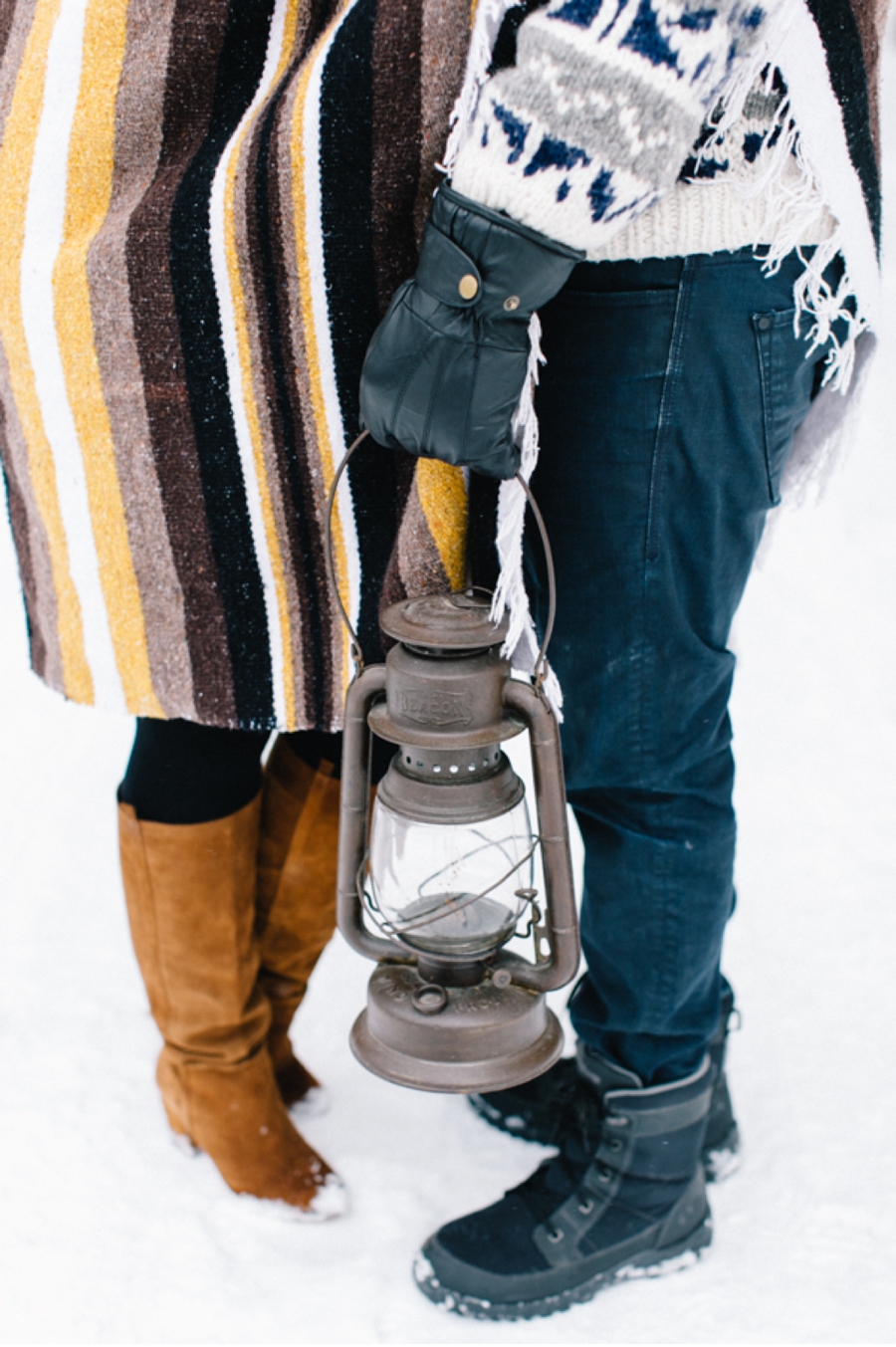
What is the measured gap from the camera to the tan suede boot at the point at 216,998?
3.98 feet

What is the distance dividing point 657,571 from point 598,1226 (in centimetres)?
71

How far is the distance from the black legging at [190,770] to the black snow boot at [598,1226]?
1.56 ft

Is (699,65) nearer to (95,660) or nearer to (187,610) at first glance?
(187,610)

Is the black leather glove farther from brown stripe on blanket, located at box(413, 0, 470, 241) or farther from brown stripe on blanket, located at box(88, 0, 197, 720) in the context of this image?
brown stripe on blanket, located at box(88, 0, 197, 720)

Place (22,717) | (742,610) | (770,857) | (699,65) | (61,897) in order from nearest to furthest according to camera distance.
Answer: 1. (699,65)
2. (61,897)
3. (770,857)
4. (22,717)
5. (742,610)

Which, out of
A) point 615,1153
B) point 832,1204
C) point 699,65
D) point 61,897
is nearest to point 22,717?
point 61,897

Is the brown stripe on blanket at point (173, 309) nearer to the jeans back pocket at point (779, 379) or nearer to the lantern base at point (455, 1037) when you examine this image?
the lantern base at point (455, 1037)

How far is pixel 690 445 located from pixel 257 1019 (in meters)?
0.80

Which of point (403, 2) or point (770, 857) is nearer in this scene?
point (403, 2)

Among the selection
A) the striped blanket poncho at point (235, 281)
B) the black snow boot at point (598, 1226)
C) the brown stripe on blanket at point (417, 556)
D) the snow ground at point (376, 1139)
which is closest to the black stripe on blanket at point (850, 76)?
the striped blanket poncho at point (235, 281)

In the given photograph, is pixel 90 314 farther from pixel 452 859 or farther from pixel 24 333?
pixel 452 859

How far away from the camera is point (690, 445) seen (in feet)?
3.17

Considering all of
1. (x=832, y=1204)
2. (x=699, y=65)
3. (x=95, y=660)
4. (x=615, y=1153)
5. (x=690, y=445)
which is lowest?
(x=832, y=1204)

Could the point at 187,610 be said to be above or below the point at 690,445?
below
